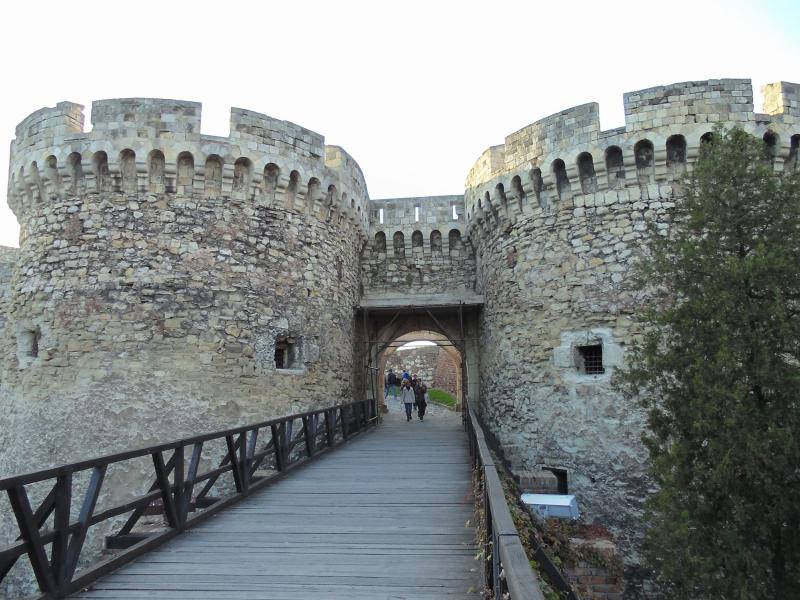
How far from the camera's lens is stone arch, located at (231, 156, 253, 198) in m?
8.84

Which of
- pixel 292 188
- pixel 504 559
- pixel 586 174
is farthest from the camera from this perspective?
pixel 292 188

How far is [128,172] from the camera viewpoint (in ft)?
27.9

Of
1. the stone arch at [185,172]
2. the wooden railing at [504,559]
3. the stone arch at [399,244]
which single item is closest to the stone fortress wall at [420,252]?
the stone arch at [399,244]

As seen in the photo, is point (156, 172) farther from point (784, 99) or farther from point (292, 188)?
point (784, 99)

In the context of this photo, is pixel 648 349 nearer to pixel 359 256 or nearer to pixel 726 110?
pixel 726 110

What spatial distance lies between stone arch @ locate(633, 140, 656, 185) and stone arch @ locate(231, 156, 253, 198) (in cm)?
573

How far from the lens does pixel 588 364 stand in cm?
900

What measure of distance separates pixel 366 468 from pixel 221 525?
256 centimetres

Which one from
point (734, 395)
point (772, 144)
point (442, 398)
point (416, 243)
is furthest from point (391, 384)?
point (734, 395)

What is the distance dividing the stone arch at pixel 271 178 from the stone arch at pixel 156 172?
1.45 metres

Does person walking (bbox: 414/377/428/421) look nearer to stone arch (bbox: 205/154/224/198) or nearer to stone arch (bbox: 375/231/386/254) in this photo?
stone arch (bbox: 375/231/386/254)

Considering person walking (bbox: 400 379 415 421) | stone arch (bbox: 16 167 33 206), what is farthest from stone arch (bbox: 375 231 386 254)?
stone arch (bbox: 16 167 33 206)

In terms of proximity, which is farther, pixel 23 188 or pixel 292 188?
pixel 292 188

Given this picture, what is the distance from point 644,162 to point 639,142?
314 millimetres
